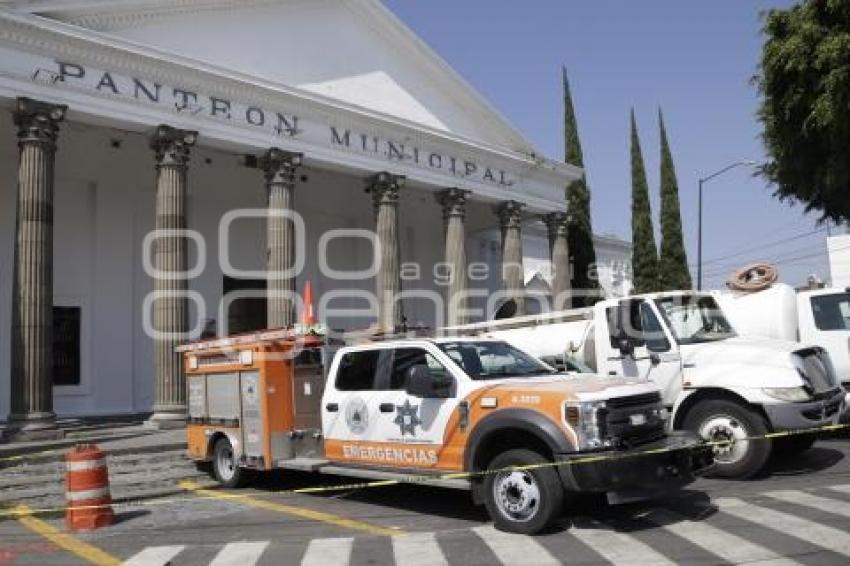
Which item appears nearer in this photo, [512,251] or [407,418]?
[407,418]

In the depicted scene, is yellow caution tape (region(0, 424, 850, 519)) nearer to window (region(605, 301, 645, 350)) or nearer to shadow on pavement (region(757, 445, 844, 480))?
shadow on pavement (region(757, 445, 844, 480))

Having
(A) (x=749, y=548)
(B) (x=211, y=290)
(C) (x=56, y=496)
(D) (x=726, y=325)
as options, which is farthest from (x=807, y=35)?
(B) (x=211, y=290)

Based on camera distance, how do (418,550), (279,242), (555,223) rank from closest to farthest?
(418,550), (279,242), (555,223)

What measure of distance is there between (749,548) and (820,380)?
4.23 meters

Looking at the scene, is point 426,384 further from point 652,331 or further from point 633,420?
point 652,331

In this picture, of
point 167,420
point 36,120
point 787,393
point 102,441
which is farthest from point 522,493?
point 36,120

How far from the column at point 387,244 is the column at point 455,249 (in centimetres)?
253

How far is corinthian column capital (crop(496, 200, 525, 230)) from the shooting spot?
2812 centimetres

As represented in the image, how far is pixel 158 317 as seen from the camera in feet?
57.8

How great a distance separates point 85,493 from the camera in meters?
9.16

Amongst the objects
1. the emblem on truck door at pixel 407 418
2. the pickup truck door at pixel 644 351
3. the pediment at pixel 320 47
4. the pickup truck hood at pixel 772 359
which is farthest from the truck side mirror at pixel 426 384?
the pediment at pixel 320 47

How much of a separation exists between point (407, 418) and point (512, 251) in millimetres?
19487

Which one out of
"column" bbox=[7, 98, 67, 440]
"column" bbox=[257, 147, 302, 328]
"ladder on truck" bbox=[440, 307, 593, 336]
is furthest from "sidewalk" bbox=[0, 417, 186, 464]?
"ladder on truck" bbox=[440, 307, 593, 336]

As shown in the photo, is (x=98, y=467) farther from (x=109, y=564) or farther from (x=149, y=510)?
(x=109, y=564)
